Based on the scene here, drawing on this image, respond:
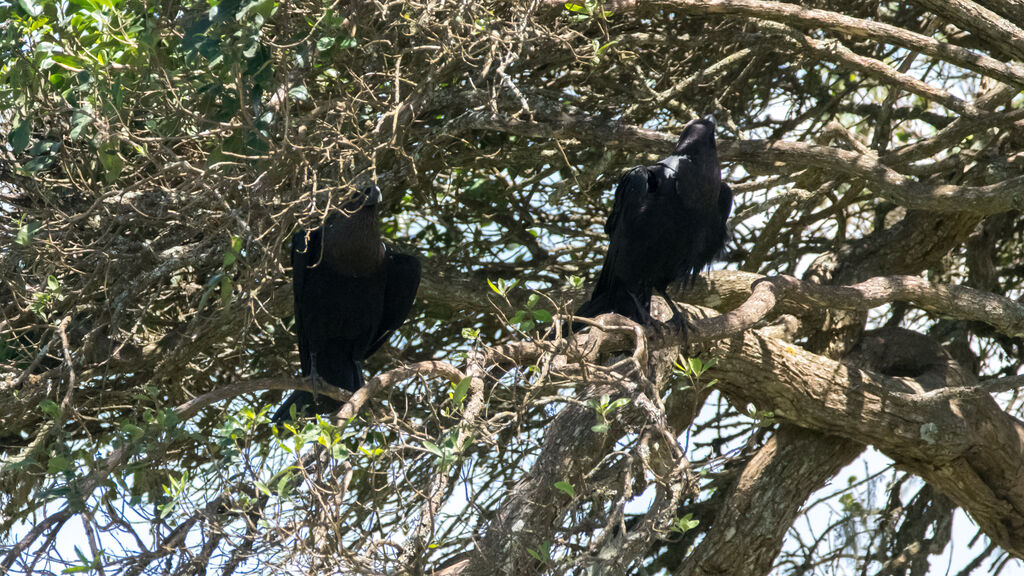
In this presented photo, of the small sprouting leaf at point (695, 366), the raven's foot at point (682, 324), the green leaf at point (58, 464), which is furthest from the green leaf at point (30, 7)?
the raven's foot at point (682, 324)

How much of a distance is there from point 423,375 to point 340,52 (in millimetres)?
1600

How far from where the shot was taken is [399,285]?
5188 mm

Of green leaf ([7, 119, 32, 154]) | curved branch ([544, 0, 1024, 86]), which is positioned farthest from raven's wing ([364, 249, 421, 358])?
green leaf ([7, 119, 32, 154])

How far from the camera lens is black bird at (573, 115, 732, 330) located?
4.73m

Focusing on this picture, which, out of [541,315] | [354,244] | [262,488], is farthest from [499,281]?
[354,244]

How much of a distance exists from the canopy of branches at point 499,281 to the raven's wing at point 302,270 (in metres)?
0.20

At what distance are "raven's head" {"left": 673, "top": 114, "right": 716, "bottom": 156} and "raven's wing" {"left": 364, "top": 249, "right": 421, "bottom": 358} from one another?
1429mm

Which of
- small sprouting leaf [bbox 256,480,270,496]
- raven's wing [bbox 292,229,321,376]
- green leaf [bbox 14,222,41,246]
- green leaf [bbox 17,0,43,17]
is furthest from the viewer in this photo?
raven's wing [bbox 292,229,321,376]

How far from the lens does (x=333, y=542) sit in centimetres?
281

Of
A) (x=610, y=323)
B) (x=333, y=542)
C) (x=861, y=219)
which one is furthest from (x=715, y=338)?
(x=861, y=219)

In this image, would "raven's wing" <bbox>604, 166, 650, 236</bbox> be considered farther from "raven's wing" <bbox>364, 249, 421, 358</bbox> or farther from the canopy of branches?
Result: "raven's wing" <bbox>364, 249, 421, 358</bbox>

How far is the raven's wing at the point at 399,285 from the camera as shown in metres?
5.13

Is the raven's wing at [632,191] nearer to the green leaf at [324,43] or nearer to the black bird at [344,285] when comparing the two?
the black bird at [344,285]

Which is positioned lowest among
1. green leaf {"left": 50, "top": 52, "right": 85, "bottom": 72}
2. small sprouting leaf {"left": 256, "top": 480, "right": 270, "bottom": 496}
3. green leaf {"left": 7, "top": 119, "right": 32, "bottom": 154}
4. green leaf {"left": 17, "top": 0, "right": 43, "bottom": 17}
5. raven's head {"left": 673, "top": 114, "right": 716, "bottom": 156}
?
small sprouting leaf {"left": 256, "top": 480, "right": 270, "bottom": 496}
